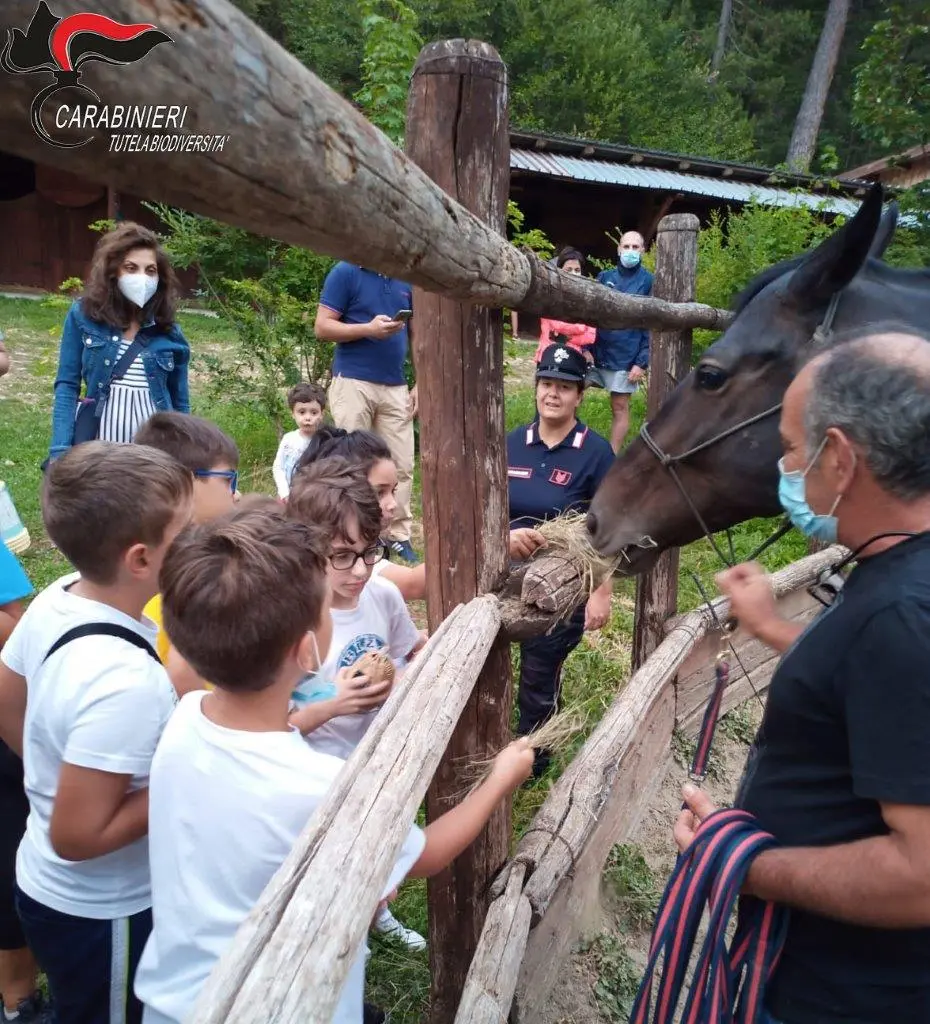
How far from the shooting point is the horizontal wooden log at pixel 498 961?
→ 1597mm

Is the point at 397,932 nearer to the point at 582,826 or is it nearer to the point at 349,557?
the point at 582,826

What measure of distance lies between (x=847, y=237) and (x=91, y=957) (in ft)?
8.21

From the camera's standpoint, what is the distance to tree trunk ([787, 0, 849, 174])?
2402 centimetres

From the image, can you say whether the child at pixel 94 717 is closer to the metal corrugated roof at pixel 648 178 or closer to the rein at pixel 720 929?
the rein at pixel 720 929

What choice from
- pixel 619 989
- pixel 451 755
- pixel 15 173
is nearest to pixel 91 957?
pixel 451 755

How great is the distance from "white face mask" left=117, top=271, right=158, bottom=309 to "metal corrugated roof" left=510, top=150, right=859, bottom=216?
33.6 feet

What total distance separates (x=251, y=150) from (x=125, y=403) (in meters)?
3.05

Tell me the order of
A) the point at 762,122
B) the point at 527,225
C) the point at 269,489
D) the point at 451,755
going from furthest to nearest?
the point at 762,122 → the point at 527,225 → the point at 269,489 → the point at 451,755

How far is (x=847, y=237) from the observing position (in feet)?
6.75

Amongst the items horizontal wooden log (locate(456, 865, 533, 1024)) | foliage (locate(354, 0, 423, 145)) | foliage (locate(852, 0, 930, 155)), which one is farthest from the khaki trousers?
foliage (locate(852, 0, 930, 155))

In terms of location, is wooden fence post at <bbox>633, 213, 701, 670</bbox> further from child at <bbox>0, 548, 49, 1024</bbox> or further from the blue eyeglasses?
child at <bbox>0, 548, 49, 1024</bbox>

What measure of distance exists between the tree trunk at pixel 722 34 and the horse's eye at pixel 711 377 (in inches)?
1186

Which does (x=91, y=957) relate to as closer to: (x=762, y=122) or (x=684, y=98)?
(x=684, y=98)

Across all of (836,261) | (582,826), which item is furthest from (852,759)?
(836,261)
